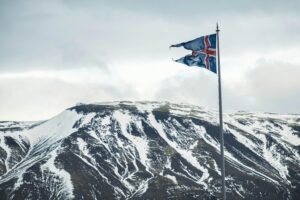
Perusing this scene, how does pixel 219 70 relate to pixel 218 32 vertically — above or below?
below

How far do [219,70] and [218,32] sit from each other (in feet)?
10.7

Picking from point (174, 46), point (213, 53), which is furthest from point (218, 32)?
point (174, 46)

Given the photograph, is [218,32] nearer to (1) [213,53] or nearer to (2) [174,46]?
(1) [213,53]

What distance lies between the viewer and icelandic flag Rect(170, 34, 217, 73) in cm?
4516

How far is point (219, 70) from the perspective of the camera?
43781 mm

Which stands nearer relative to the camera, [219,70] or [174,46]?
[219,70]

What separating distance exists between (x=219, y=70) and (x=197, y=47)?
11.1ft

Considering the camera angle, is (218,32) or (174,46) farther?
(174,46)

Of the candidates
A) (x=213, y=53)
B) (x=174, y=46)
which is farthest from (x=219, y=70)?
(x=174, y=46)

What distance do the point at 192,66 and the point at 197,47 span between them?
5.64ft

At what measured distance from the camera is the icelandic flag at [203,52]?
4516cm

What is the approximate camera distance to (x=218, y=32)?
4453cm

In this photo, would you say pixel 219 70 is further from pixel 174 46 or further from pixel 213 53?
pixel 174 46

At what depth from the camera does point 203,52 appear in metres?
45.6
